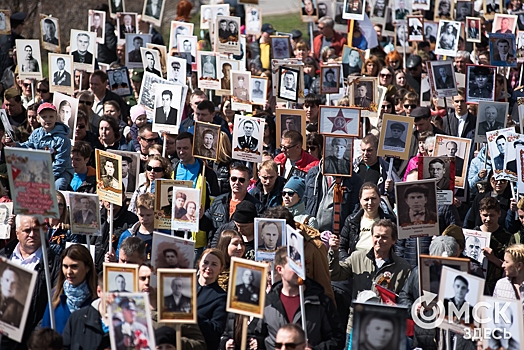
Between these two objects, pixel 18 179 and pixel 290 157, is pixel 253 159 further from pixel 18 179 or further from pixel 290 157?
pixel 18 179

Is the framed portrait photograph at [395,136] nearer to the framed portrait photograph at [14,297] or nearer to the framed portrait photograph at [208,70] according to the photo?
the framed portrait photograph at [208,70]

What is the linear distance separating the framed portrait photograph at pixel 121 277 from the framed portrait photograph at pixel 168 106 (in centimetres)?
525

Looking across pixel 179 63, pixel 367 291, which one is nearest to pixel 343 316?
pixel 367 291

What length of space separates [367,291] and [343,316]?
715 millimetres

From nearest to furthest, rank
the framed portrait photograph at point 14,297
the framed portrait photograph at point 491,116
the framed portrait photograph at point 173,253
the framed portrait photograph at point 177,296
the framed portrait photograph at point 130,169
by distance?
the framed portrait photograph at point 14,297, the framed portrait photograph at point 177,296, the framed portrait photograph at point 173,253, the framed portrait photograph at point 130,169, the framed portrait photograph at point 491,116

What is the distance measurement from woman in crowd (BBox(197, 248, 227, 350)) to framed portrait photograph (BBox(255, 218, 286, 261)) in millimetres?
575

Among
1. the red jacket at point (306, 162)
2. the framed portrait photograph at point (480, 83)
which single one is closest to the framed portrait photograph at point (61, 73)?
the red jacket at point (306, 162)

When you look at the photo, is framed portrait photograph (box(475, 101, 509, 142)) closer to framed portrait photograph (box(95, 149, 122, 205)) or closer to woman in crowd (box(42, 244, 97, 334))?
framed portrait photograph (box(95, 149, 122, 205))

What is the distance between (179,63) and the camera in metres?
15.3

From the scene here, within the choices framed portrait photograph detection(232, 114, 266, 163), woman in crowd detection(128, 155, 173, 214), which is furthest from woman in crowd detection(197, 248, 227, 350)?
framed portrait photograph detection(232, 114, 266, 163)

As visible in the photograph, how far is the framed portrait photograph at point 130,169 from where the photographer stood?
1134 centimetres

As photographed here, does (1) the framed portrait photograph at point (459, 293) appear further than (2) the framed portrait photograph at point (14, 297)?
No

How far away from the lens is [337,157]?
11.0 meters

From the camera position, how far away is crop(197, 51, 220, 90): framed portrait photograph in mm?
15867
